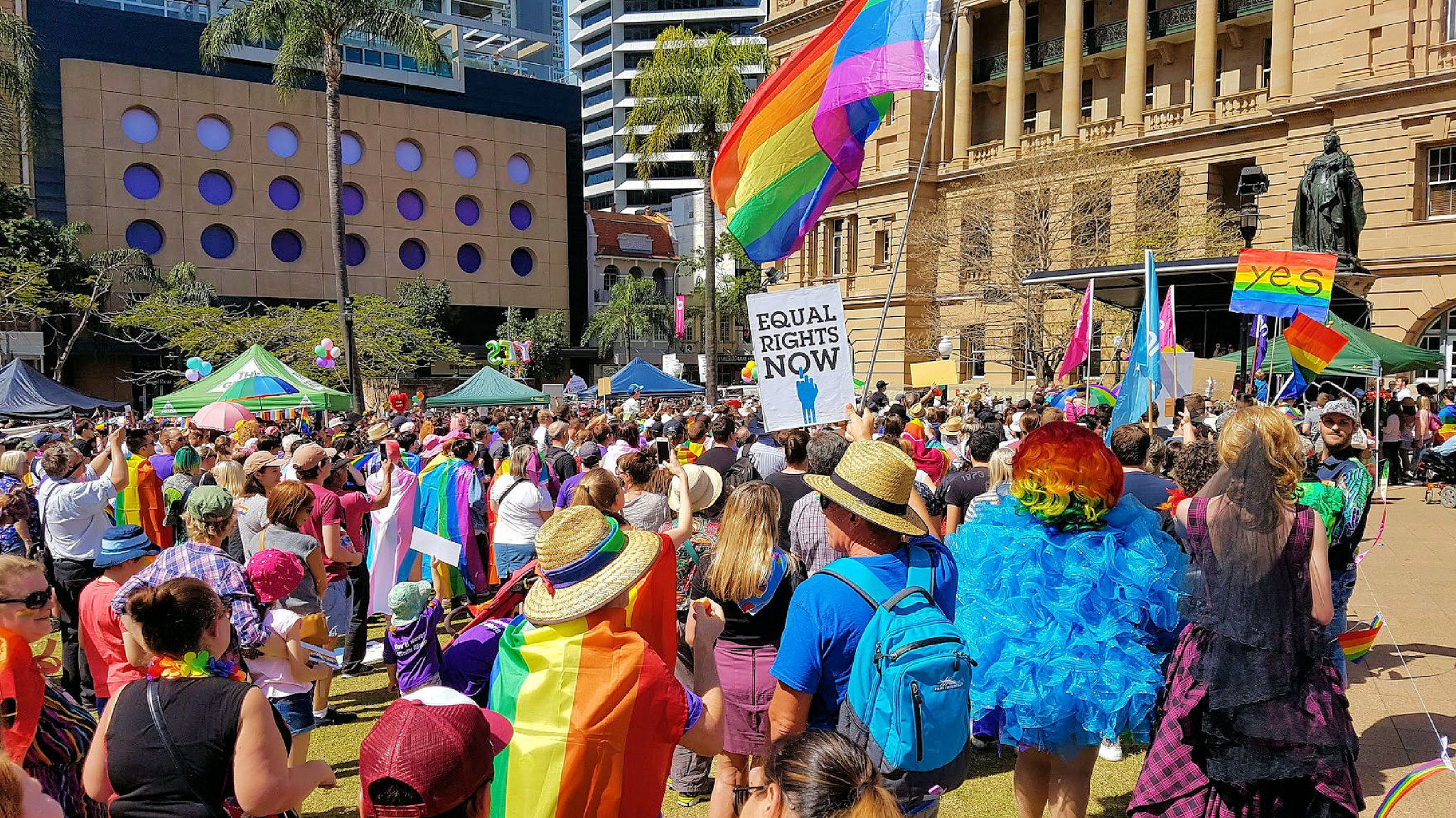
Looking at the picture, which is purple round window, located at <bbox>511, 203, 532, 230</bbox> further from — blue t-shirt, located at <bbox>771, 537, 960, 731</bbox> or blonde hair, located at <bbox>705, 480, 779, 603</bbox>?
blue t-shirt, located at <bbox>771, 537, 960, 731</bbox>

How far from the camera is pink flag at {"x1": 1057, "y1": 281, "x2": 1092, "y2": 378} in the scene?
12.5 metres

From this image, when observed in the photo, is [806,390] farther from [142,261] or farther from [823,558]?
[142,261]

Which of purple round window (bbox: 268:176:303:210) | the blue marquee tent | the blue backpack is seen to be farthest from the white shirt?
purple round window (bbox: 268:176:303:210)

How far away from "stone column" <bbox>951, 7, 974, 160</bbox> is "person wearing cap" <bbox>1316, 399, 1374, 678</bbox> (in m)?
37.5

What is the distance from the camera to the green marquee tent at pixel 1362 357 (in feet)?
55.7

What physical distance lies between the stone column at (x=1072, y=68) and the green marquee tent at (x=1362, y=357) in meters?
20.2

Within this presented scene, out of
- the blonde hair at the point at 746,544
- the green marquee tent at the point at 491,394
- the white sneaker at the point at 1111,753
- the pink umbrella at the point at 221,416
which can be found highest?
the blonde hair at the point at 746,544

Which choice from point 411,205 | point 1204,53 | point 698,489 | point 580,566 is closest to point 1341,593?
point 698,489

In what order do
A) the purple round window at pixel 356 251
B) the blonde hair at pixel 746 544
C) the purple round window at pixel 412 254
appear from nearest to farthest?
1. the blonde hair at pixel 746 544
2. the purple round window at pixel 356 251
3. the purple round window at pixel 412 254

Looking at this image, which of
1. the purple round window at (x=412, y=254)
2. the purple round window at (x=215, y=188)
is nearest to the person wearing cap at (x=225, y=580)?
the purple round window at (x=215, y=188)

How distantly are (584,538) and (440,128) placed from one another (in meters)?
57.5

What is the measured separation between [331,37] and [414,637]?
946 inches

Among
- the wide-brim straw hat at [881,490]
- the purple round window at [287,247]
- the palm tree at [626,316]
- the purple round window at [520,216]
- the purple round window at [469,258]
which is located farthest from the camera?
the palm tree at [626,316]

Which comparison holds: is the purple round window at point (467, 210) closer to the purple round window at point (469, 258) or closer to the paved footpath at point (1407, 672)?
the purple round window at point (469, 258)
